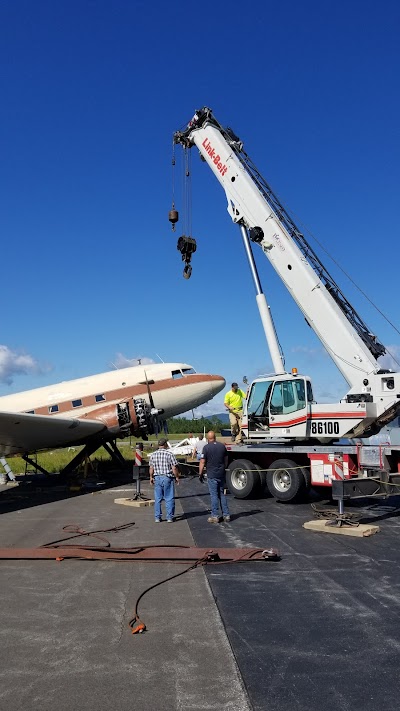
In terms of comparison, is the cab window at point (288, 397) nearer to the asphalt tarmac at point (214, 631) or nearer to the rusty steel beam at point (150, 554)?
the asphalt tarmac at point (214, 631)

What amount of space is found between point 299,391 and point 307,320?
1.89 meters

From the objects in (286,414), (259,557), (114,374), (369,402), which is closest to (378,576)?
(259,557)

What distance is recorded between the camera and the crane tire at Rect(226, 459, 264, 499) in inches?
543

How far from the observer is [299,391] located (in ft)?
43.9

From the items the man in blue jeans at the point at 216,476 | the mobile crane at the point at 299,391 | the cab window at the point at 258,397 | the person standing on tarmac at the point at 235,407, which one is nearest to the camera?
the man in blue jeans at the point at 216,476

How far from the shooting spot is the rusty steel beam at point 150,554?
7824 millimetres

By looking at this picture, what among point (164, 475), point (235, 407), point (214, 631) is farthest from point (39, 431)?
point (214, 631)

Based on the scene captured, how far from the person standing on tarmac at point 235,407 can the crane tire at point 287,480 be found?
272cm

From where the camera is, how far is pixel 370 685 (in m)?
4.09

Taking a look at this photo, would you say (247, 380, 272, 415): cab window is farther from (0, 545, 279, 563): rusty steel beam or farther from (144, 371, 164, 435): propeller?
(0, 545, 279, 563): rusty steel beam

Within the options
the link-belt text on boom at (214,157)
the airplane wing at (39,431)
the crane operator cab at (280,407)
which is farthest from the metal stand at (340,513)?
the link-belt text on boom at (214,157)

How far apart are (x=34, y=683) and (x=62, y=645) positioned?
0.73 m

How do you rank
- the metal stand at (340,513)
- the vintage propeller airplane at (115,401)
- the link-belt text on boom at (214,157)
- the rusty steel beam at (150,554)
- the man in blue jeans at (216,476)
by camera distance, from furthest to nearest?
1. the vintage propeller airplane at (115,401)
2. the link-belt text on boom at (214,157)
3. the man in blue jeans at (216,476)
4. the metal stand at (340,513)
5. the rusty steel beam at (150,554)

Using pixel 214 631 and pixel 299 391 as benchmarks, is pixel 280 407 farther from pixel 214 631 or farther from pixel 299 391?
pixel 214 631
